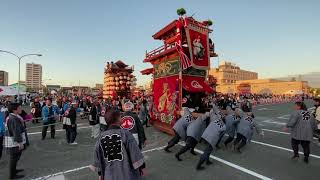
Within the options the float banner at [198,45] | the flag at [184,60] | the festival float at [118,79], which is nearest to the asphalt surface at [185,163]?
the flag at [184,60]

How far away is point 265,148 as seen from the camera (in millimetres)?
9633

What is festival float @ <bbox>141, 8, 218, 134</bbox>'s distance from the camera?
12.6 metres

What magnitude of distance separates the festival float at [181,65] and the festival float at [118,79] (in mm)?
12789

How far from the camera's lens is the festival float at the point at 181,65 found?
12.6m

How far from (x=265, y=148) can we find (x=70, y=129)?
799 centimetres

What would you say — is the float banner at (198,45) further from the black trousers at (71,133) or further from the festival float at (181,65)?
the black trousers at (71,133)

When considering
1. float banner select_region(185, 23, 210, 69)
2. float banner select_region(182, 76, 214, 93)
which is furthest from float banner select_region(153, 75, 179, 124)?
float banner select_region(185, 23, 210, 69)

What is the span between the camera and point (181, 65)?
490 inches

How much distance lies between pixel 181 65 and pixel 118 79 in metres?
15.9

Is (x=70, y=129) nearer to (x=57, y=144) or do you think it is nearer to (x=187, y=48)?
(x=57, y=144)

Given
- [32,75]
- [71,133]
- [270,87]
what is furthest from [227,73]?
[32,75]

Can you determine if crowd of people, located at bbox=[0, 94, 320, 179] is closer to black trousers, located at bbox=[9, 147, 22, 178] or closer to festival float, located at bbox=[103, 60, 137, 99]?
black trousers, located at bbox=[9, 147, 22, 178]

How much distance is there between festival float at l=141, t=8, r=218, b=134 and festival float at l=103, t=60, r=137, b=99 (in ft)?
42.0

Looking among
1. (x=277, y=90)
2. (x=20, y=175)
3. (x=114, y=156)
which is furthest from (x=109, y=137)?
(x=277, y=90)
